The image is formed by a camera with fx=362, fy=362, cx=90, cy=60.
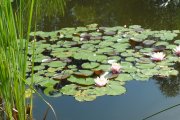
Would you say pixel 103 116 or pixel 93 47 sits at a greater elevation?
pixel 93 47

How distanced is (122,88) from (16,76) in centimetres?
94

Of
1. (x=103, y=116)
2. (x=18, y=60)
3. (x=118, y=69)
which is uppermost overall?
(x=18, y=60)

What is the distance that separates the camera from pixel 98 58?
292 centimetres

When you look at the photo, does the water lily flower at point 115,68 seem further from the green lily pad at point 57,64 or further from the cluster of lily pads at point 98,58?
the green lily pad at point 57,64

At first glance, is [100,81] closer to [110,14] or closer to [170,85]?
[170,85]

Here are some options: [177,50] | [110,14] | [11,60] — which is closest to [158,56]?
[177,50]

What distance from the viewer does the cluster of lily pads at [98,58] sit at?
8.31 feet

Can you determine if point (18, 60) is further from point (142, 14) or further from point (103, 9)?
point (103, 9)

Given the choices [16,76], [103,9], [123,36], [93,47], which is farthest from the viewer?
[103,9]

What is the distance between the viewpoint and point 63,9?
4.73 meters

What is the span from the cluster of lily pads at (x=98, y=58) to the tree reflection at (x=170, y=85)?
0.15 ft

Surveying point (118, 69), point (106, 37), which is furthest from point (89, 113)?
point (106, 37)

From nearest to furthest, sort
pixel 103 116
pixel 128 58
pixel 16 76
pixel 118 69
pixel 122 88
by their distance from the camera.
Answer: pixel 16 76
pixel 103 116
pixel 122 88
pixel 118 69
pixel 128 58

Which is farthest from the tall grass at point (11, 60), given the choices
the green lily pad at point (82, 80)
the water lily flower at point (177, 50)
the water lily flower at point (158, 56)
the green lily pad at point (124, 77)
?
the water lily flower at point (177, 50)
